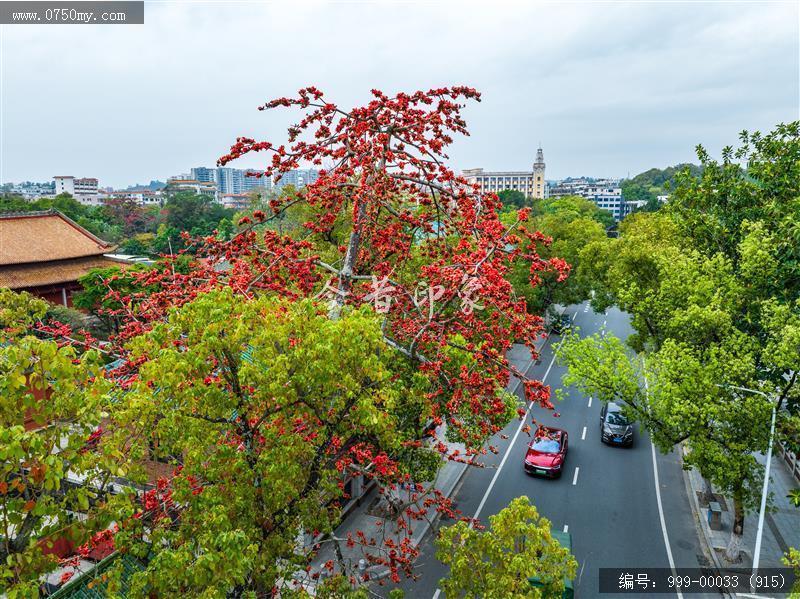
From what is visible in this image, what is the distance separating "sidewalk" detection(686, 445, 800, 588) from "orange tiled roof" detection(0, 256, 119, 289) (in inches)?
1136

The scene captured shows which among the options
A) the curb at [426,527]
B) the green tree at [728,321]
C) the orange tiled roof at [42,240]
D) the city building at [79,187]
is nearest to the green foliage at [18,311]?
the curb at [426,527]

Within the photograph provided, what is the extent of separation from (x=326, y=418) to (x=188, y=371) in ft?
4.95

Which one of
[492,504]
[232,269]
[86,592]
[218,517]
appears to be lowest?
[492,504]

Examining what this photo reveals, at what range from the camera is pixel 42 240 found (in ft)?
94.9

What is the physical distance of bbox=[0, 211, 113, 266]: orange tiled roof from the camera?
27.3 m

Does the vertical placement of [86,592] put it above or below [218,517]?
below

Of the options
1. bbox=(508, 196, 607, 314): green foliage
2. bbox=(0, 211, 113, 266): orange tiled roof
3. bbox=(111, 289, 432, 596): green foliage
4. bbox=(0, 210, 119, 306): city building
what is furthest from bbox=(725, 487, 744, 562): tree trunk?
bbox=(0, 211, 113, 266): orange tiled roof

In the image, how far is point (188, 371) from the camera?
544cm

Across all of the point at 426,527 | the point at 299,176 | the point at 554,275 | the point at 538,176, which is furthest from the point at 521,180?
the point at 426,527

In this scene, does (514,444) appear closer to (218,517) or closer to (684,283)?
(684,283)

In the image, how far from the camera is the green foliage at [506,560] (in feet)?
23.6

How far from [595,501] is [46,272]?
2777 centimetres

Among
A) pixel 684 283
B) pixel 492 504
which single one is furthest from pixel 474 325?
pixel 492 504

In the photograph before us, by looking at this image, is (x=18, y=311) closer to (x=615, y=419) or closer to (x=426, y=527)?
(x=426, y=527)
